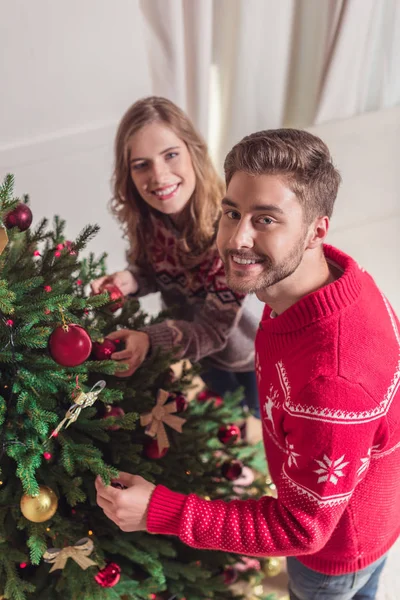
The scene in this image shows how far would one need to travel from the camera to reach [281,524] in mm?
761

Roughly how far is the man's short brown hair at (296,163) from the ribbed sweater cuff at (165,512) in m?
0.50

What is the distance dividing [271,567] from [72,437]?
34.5 inches

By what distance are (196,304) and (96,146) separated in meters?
0.88

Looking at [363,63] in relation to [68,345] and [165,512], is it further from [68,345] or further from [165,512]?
[165,512]

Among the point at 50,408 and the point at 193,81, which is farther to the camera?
the point at 193,81

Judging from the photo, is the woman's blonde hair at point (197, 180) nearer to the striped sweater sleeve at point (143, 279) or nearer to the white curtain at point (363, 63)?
the striped sweater sleeve at point (143, 279)

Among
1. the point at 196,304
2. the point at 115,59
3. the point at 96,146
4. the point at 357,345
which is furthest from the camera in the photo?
the point at 96,146

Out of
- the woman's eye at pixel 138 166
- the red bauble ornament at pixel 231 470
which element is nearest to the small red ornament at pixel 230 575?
the red bauble ornament at pixel 231 470

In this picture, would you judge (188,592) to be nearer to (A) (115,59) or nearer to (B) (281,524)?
(B) (281,524)

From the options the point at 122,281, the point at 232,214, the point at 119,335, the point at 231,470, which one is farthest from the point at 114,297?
the point at 231,470

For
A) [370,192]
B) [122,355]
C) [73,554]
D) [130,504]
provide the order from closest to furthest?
[130,504] → [73,554] → [122,355] → [370,192]

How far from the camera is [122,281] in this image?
1352mm

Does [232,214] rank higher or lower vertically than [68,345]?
higher

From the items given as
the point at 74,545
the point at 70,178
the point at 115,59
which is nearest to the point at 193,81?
the point at 115,59
